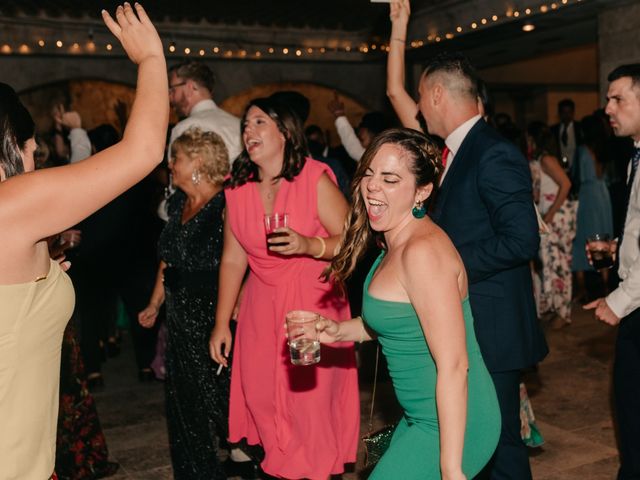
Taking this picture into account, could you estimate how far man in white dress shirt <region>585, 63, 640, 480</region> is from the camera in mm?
3143

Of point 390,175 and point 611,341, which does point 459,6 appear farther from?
point 390,175

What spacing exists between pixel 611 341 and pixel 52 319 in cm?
554

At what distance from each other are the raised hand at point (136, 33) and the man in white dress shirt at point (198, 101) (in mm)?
2981

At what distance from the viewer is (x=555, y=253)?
7312mm

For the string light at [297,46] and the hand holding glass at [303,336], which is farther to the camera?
the string light at [297,46]

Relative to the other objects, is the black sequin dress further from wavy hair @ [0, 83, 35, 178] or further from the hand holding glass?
wavy hair @ [0, 83, 35, 178]

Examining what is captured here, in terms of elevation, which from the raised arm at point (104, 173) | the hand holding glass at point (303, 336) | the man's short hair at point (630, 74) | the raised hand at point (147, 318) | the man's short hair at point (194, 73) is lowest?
the raised hand at point (147, 318)

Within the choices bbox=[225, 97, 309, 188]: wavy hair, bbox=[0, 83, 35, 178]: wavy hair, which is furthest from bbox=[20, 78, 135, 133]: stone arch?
bbox=[0, 83, 35, 178]: wavy hair

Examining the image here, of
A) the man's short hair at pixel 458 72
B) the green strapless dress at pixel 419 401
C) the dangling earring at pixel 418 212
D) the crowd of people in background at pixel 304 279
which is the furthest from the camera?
the man's short hair at pixel 458 72

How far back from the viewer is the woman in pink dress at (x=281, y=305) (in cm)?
339

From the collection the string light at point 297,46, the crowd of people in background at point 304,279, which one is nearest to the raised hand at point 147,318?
the crowd of people in background at point 304,279

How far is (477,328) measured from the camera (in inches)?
116

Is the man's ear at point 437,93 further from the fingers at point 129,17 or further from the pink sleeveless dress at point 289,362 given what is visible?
the fingers at point 129,17

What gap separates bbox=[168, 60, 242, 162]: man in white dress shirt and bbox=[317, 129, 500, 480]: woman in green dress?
2.47 meters
